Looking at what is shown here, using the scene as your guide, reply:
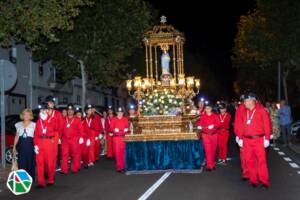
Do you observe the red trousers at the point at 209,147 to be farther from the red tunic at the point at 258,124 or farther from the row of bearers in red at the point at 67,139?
the red tunic at the point at 258,124

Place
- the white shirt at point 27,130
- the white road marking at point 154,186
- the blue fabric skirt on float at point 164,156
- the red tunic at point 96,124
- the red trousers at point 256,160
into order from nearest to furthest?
the white road marking at point 154,186 < the red trousers at point 256,160 < the white shirt at point 27,130 < the blue fabric skirt on float at point 164,156 < the red tunic at point 96,124

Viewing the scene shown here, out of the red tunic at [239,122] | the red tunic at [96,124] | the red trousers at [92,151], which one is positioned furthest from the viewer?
the red tunic at [96,124]

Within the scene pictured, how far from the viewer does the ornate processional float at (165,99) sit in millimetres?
15602

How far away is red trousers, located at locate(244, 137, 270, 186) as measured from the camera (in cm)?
1162

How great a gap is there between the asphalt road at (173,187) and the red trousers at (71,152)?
35 centimetres

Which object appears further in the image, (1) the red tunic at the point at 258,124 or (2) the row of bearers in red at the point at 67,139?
(2) the row of bearers in red at the point at 67,139

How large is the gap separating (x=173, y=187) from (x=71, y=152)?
449 centimetres

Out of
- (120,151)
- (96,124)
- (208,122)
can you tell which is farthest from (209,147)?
(96,124)

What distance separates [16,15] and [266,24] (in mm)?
19985

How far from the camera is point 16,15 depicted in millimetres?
15945

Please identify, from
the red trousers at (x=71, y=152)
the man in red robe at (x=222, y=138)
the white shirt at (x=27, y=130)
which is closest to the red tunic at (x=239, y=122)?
the white shirt at (x=27, y=130)

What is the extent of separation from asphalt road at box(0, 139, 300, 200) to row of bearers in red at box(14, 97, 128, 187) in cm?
45

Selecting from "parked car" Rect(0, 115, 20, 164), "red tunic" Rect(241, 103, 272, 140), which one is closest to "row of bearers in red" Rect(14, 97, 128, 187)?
"parked car" Rect(0, 115, 20, 164)

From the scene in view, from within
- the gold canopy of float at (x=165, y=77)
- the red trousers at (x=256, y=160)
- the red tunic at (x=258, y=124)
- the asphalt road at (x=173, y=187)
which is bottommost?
the asphalt road at (x=173, y=187)
